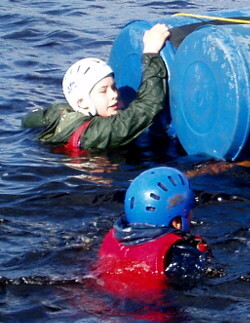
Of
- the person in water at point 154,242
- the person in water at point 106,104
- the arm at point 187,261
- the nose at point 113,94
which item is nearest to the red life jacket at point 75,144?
the person in water at point 106,104

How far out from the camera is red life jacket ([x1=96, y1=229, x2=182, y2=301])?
485 cm

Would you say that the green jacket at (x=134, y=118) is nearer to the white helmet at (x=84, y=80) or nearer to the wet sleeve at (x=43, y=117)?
the white helmet at (x=84, y=80)

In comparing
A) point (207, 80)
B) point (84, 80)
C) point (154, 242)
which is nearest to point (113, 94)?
point (84, 80)

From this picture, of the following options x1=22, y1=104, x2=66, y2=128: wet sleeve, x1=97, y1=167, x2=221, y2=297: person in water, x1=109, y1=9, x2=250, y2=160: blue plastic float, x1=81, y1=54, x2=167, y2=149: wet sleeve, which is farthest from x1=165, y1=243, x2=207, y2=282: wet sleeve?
x1=22, y1=104, x2=66, y2=128: wet sleeve

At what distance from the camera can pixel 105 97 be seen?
726 centimetres

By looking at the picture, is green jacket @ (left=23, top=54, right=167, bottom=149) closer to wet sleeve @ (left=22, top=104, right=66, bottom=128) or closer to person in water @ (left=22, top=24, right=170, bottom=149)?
person in water @ (left=22, top=24, right=170, bottom=149)

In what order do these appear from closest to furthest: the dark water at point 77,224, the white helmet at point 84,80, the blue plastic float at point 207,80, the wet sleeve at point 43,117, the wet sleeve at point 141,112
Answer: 1. the dark water at point 77,224
2. the blue plastic float at point 207,80
3. the wet sleeve at point 141,112
4. the white helmet at point 84,80
5. the wet sleeve at point 43,117

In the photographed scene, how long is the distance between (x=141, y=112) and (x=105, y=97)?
348mm

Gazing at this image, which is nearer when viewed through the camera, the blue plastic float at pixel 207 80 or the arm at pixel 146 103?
the blue plastic float at pixel 207 80

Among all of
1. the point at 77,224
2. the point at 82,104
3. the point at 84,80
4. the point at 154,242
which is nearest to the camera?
the point at 154,242

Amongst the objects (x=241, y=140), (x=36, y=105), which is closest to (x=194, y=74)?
(x=241, y=140)

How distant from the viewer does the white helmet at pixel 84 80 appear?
23.7 ft

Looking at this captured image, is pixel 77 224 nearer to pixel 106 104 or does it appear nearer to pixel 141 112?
pixel 141 112

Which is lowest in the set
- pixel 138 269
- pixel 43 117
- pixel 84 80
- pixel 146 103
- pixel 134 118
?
pixel 138 269
